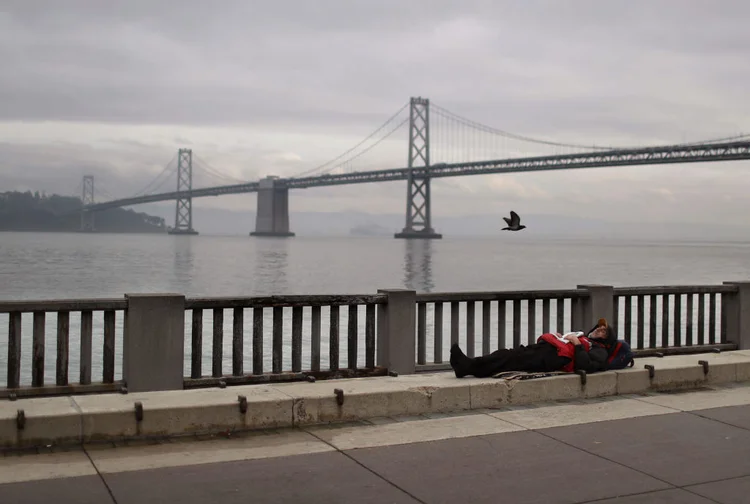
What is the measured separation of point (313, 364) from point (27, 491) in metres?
3.84

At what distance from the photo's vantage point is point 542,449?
6031 mm

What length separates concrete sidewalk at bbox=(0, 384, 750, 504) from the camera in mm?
5004

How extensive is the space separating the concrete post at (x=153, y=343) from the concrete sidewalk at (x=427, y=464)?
166 cm

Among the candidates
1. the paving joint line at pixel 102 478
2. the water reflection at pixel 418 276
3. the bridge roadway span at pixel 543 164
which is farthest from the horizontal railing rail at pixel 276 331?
the bridge roadway span at pixel 543 164

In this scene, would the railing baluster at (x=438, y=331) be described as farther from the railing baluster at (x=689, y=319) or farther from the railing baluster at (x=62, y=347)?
the railing baluster at (x=62, y=347)

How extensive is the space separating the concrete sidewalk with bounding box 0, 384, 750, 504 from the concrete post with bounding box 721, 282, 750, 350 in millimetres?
4308

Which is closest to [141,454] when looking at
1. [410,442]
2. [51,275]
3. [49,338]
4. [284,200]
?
[410,442]

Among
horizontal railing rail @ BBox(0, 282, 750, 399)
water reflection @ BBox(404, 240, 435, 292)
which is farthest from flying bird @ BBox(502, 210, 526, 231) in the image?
water reflection @ BBox(404, 240, 435, 292)

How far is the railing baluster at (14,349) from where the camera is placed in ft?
23.5

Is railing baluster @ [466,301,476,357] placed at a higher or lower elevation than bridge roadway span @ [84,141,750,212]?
lower

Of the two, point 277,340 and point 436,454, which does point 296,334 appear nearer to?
point 277,340

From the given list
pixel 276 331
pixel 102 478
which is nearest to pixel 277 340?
pixel 276 331

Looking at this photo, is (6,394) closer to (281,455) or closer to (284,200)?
(281,455)

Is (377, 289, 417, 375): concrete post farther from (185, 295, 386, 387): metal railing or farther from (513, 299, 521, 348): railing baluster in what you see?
(513, 299, 521, 348): railing baluster
